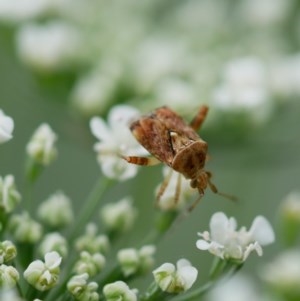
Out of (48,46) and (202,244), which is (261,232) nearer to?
(202,244)

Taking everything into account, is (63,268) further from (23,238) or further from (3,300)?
(3,300)

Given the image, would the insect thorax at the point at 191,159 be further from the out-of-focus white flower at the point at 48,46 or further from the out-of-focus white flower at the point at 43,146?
the out-of-focus white flower at the point at 48,46

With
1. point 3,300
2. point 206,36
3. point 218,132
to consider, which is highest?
point 206,36

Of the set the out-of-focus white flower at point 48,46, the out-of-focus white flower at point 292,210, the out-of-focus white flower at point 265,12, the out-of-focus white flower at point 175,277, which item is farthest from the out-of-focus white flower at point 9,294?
the out-of-focus white flower at point 265,12

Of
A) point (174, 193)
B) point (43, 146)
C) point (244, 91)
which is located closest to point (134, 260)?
point (174, 193)

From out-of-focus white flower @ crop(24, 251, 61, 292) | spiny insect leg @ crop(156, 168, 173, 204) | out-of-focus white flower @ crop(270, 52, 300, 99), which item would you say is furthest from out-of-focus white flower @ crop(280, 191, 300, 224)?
out-of-focus white flower @ crop(24, 251, 61, 292)

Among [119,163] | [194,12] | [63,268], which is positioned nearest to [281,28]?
[194,12]

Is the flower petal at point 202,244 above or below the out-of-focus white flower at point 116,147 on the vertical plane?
below
